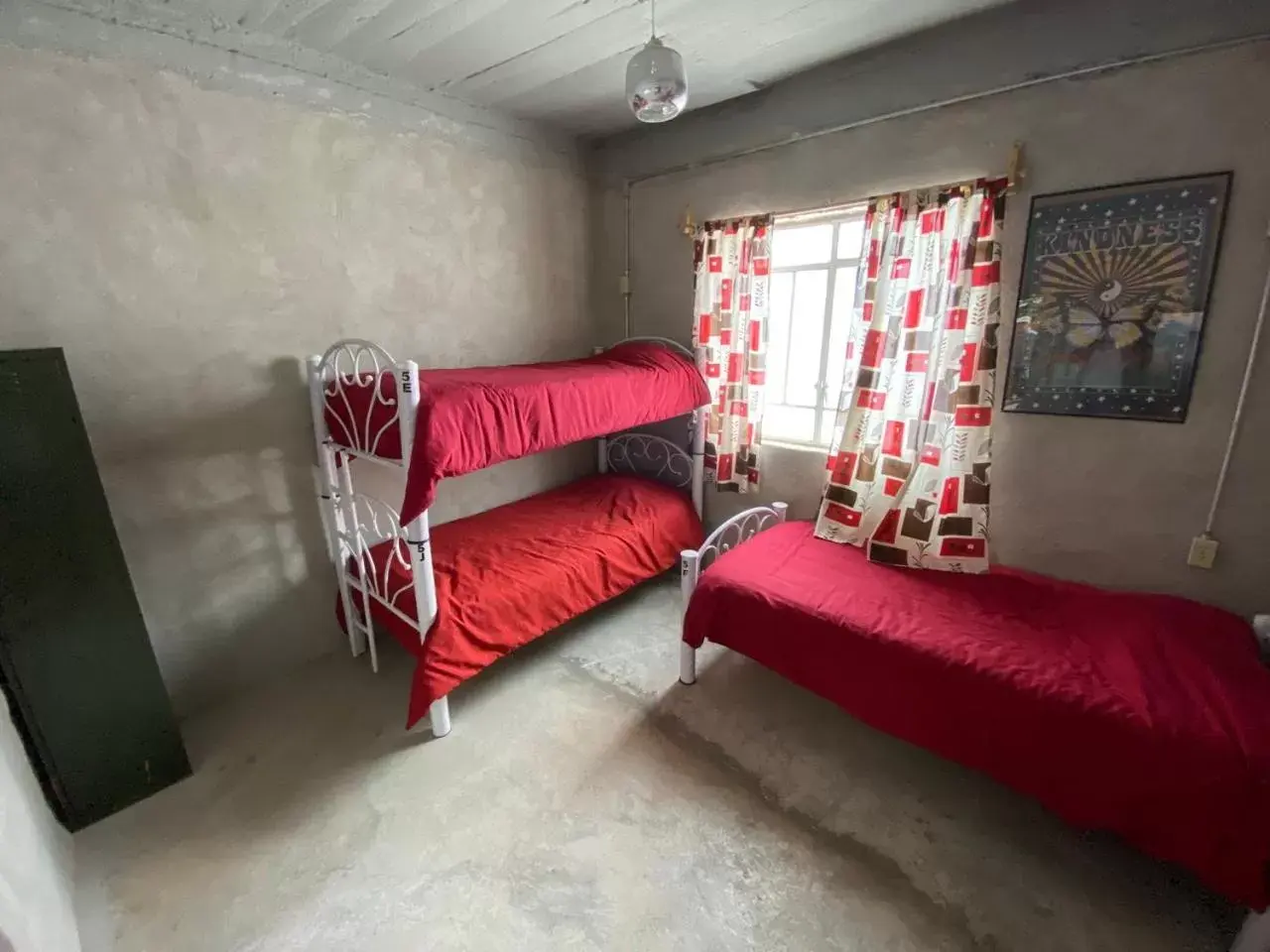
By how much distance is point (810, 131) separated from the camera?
2535mm

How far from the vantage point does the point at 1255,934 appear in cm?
132

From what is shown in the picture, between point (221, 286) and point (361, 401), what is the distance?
2.42ft

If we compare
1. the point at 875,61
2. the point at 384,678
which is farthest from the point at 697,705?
the point at 875,61

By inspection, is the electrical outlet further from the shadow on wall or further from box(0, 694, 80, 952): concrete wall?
the shadow on wall

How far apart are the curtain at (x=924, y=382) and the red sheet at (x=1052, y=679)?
21 centimetres

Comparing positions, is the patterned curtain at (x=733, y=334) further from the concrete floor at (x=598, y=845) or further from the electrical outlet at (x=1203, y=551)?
the electrical outlet at (x=1203, y=551)

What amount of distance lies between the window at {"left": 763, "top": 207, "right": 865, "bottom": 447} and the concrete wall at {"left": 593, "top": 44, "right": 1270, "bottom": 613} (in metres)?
0.21

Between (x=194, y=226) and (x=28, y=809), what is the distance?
1922 mm

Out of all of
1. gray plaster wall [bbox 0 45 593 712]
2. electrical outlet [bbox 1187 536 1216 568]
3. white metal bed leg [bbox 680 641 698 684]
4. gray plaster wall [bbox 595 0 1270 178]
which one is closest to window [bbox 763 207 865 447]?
gray plaster wall [bbox 595 0 1270 178]

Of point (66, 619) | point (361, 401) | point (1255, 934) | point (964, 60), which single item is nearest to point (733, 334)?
point (964, 60)

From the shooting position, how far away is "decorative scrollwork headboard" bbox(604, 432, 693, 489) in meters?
3.44

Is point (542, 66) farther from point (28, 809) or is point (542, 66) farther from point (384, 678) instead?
point (28, 809)

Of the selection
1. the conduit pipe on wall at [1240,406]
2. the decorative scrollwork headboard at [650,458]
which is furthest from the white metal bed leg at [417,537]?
the conduit pipe on wall at [1240,406]

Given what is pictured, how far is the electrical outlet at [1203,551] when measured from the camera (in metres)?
1.92
